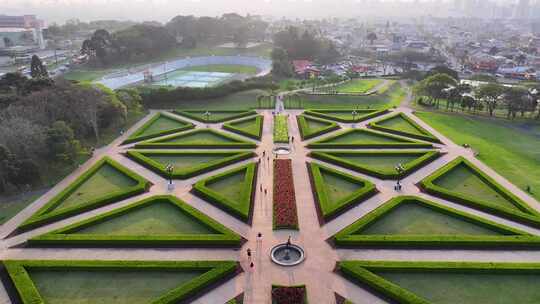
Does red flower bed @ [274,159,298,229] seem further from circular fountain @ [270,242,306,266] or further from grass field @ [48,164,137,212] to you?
grass field @ [48,164,137,212]

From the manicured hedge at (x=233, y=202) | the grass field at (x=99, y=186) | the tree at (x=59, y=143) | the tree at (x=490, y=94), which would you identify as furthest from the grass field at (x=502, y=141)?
the tree at (x=59, y=143)

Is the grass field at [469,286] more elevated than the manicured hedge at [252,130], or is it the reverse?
the manicured hedge at [252,130]

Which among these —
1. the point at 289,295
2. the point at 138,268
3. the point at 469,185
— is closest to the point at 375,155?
the point at 469,185

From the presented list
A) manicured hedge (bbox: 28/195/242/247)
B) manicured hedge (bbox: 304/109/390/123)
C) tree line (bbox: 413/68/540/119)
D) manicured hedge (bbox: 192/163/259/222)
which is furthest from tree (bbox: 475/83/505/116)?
manicured hedge (bbox: 28/195/242/247)

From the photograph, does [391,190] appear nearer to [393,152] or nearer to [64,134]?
[393,152]

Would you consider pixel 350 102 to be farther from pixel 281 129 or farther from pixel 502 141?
pixel 502 141

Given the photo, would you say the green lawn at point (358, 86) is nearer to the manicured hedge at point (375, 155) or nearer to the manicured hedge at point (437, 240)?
Answer: the manicured hedge at point (375, 155)
